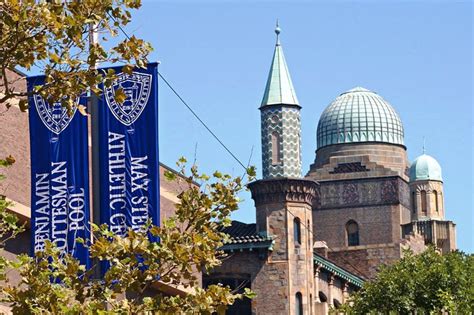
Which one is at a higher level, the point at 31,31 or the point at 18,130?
the point at 18,130

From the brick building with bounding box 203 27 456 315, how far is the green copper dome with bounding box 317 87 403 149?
6cm

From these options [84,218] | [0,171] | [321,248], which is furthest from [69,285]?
[321,248]

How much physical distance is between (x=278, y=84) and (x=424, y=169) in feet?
109

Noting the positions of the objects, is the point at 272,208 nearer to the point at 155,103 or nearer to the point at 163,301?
the point at 155,103

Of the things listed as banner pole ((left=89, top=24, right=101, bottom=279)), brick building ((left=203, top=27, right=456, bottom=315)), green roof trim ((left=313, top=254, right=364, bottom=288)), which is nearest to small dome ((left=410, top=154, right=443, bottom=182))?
brick building ((left=203, top=27, right=456, bottom=315))

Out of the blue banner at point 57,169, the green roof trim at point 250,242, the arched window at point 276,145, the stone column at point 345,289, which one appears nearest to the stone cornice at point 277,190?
the arched window at point 276,145

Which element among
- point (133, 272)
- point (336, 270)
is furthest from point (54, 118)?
point (336, 270)

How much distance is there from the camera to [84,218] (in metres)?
32.9

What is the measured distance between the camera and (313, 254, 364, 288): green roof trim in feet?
215

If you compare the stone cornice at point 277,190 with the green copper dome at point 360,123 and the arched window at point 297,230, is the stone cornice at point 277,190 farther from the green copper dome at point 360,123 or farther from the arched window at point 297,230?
the green copper dome at point 360,123

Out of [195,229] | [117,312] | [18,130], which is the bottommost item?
[117,312]

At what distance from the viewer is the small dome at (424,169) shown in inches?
3661

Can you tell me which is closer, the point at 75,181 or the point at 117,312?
the point at 117,312

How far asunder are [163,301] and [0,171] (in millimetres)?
21765
